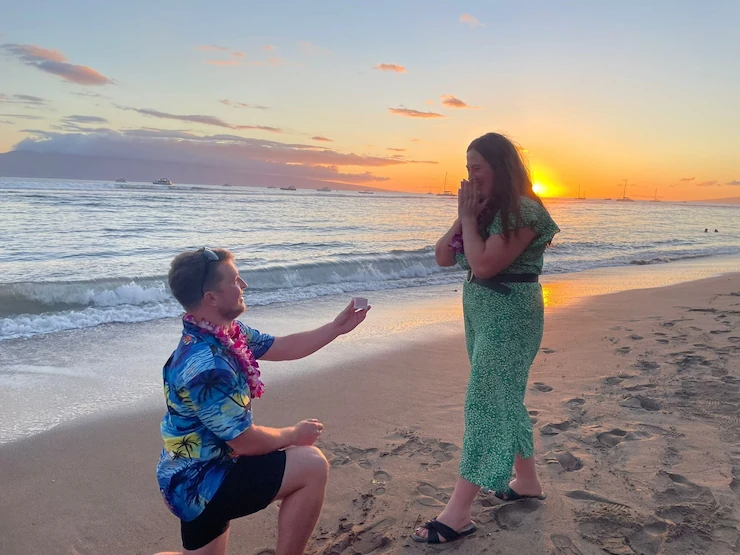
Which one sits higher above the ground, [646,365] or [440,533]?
[646,365]

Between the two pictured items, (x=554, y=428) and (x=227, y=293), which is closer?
(x=227, y=293)

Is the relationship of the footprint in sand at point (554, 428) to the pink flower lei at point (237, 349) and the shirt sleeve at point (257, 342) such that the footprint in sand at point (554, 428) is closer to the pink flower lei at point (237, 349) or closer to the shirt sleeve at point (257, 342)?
the shirt sleeve at point (257, 342)

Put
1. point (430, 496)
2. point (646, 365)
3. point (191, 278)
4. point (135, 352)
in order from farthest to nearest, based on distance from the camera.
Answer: point (135, 352) → point (646, 365) → point (430, 496) → point (191, 278)

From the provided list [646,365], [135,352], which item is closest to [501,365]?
[646,365]

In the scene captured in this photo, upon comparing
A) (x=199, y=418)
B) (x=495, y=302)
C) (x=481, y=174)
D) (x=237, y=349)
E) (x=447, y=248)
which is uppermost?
(x=481, y=174)

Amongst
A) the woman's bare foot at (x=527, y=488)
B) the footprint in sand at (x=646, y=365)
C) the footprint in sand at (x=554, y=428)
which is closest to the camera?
the woman's bare foot at (x=527, y=488)

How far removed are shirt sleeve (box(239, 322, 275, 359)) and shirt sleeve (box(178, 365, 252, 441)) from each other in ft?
1.93

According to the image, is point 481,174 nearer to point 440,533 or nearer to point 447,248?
point 447,248

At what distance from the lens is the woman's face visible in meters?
2.63

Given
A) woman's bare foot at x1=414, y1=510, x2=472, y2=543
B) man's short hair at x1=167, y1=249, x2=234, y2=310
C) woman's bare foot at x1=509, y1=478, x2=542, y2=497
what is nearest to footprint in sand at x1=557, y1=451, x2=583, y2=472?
woman's bare foot at x1=509, y1=478, x2=542, y2=497

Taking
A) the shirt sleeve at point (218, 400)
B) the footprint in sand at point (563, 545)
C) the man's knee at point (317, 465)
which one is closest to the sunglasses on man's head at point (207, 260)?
the shirt sleeve at point (218, 400)

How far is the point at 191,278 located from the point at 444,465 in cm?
223

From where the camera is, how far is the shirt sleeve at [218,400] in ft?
6.48

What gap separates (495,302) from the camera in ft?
8.83
